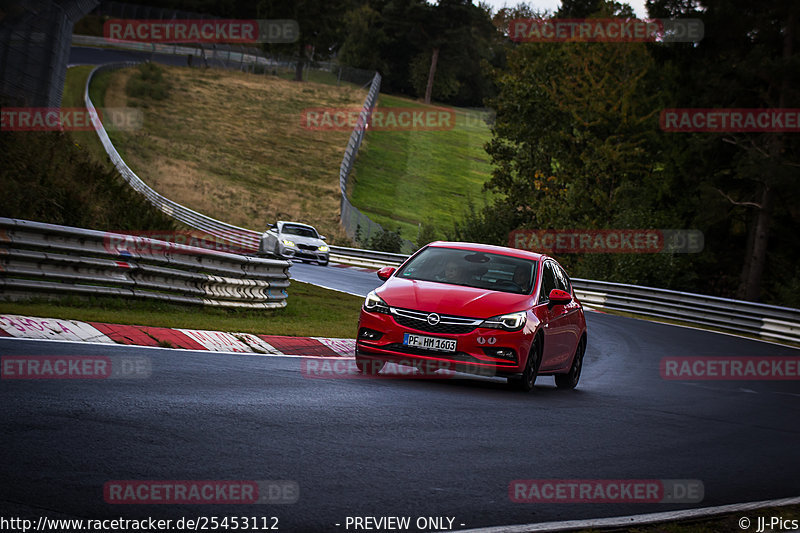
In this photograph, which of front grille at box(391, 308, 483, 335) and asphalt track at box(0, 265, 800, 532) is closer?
asphalt track at box(0, 265, 800, 532)

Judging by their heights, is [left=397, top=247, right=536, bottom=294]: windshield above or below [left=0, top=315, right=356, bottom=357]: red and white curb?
above

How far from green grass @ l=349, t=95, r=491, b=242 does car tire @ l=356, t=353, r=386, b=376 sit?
4436 centimetres

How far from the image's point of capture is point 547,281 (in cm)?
1211

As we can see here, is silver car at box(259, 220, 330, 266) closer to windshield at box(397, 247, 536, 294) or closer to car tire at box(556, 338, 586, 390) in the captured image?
car tire at box(556, 338, 586, 390)

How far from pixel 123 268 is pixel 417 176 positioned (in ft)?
228

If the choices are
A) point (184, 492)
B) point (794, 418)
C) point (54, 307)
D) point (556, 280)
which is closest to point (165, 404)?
point (184, 492)

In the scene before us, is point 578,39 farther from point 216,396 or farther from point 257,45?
point 257,45

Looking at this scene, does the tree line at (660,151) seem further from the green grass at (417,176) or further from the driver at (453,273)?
the driver at (453,273)

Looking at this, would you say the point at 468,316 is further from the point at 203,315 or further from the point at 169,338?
the point at 203,315

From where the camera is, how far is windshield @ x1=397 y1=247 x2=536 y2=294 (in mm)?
11391

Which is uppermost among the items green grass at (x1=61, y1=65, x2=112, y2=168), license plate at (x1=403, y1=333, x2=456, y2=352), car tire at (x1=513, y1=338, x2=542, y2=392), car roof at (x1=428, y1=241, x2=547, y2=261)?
green grass at (x1=61, y1=65, x2=112, y2=168)

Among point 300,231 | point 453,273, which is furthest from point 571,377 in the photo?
point 300,231

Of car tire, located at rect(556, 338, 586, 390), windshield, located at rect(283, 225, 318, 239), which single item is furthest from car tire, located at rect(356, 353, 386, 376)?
windshield, located at rect(283, 225, 318, 239)

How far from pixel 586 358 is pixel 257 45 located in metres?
91.0
